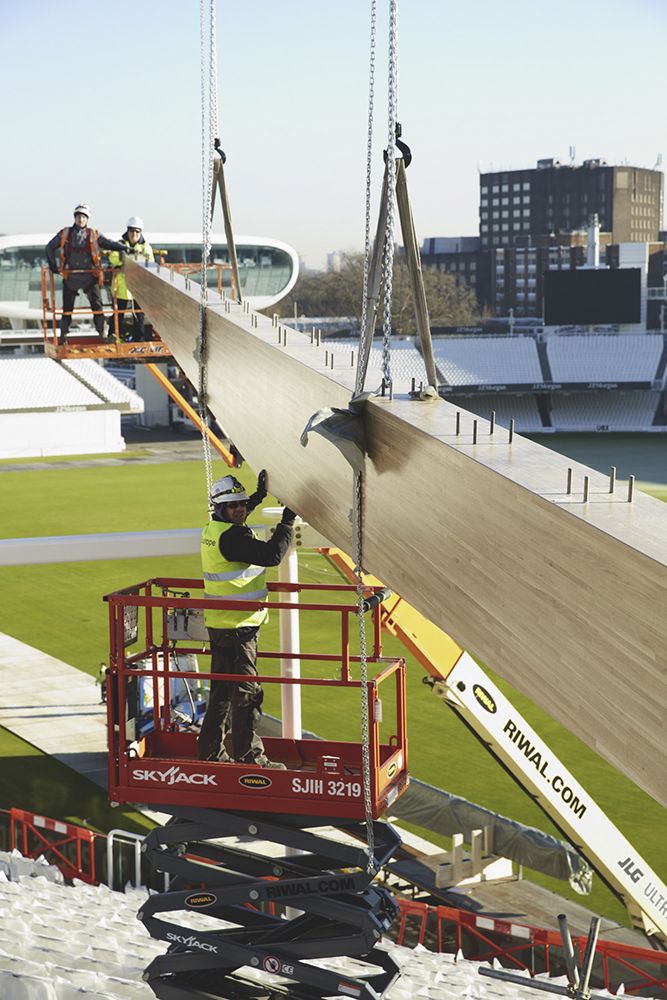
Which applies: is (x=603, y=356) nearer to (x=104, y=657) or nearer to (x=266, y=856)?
(x=104, y=657)

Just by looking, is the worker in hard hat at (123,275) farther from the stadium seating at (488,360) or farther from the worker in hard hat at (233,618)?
the stadium seating at (488,360)

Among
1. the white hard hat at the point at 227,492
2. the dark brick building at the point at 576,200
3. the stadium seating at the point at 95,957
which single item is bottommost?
the stadium seating at the point at 95,957

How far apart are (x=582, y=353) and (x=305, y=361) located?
75.1 metres

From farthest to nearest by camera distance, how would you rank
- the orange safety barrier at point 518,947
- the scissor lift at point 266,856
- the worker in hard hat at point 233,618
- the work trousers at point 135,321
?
the work trousers at point 135,321
the orange safety barrier at point 518,947
the worker in hard hat at point 233,618
the scissor lift at point 266,856

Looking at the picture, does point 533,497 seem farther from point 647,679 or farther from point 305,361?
point 305,361

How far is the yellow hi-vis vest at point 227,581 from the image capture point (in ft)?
27.3

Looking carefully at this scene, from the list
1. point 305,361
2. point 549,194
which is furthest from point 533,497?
point 549,194

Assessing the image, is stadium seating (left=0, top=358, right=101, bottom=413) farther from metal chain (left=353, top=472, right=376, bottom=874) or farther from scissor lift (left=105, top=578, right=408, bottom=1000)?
metal chain (left=353, top=472, right=376, bottom=874)

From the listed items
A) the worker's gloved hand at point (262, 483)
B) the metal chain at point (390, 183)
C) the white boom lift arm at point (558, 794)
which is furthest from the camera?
the white boom lift arm at point (558, 794)

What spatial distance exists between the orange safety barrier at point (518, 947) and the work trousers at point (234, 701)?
12.4ft

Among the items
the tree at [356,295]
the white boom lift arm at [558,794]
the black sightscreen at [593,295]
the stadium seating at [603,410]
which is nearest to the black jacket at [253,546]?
the white boom lift arm at [558,794]

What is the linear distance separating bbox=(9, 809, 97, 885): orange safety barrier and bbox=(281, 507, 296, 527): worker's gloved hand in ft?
21.1

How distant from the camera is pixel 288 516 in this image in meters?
8.41

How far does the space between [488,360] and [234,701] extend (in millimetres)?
74399
